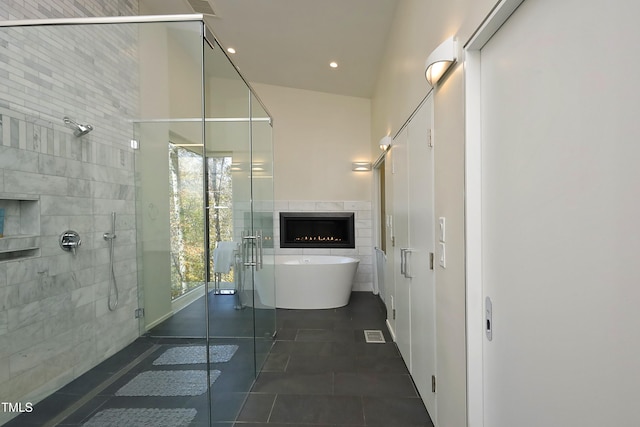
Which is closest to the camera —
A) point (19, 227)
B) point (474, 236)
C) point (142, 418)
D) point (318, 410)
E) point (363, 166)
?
point (474, 236)

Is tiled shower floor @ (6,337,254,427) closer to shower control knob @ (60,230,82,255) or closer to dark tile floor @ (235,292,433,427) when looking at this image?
dark tile floor @ (235,292,433,427)

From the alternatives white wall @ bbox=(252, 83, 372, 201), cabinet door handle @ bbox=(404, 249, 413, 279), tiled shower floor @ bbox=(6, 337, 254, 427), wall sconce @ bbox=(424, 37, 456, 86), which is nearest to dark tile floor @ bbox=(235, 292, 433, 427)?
tiled shower floor @ bbox=(6, 337, 254, 427)

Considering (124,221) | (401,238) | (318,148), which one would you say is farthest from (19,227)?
(318,148)

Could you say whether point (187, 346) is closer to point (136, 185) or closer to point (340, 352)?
point (136, 185)

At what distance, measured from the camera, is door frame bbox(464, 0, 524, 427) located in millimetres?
1342

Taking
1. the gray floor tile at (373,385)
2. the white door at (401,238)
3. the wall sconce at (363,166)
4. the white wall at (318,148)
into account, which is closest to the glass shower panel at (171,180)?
the gray floor tile at (373,385)

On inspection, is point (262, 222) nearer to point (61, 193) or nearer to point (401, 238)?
point (401, 238)

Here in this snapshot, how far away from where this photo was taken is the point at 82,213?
2.28 metres

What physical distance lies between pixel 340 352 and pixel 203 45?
2729 mm

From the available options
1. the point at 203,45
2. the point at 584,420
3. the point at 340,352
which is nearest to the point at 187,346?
the point at 340,352

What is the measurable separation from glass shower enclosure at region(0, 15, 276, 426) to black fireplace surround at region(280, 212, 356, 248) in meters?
2.74

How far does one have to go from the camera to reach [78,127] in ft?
7.55

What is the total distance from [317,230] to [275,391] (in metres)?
3.36

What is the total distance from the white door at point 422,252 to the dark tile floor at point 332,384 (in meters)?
0.22
